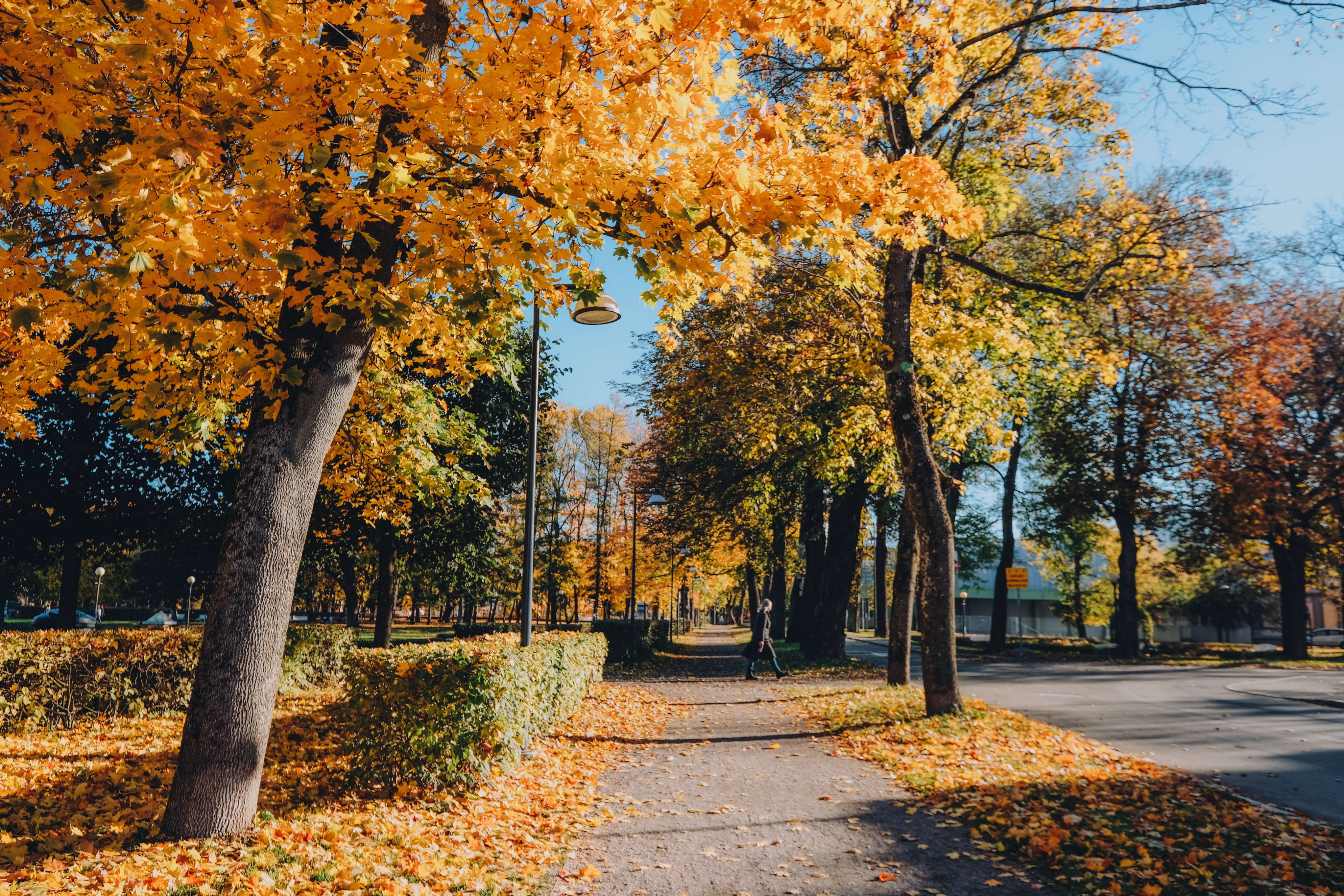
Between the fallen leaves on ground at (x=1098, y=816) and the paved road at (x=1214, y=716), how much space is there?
74 centimetres

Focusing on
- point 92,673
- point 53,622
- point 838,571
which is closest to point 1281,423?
point 838,571

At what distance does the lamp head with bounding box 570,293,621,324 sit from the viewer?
9.98 m

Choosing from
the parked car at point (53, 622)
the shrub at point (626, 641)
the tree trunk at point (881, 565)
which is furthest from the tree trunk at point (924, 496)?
the parked car at point (53, 622)

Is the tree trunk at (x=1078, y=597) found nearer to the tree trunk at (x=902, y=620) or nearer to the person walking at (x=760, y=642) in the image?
the person walking at (x=760, y=642)

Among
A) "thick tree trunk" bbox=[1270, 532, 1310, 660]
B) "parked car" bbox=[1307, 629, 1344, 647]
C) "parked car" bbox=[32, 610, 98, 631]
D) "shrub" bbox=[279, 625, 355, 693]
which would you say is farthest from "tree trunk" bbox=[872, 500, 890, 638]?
"parked car" bbox=[32, 610, 98, 631]

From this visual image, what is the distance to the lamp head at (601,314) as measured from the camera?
32.8 feet

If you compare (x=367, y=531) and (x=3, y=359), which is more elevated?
(x=3, y=359)

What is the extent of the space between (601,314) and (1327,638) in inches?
2560

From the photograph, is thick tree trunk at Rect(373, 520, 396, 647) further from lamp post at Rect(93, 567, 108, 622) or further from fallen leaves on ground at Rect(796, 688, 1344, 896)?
lamp post at Rect(93, 567, 108, 622)

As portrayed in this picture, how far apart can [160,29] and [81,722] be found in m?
8.68


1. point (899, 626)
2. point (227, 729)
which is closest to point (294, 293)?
point (227, 729)

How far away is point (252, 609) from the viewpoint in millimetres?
4984

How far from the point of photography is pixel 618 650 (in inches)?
814

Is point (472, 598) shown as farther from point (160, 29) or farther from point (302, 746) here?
point (160, 29)
